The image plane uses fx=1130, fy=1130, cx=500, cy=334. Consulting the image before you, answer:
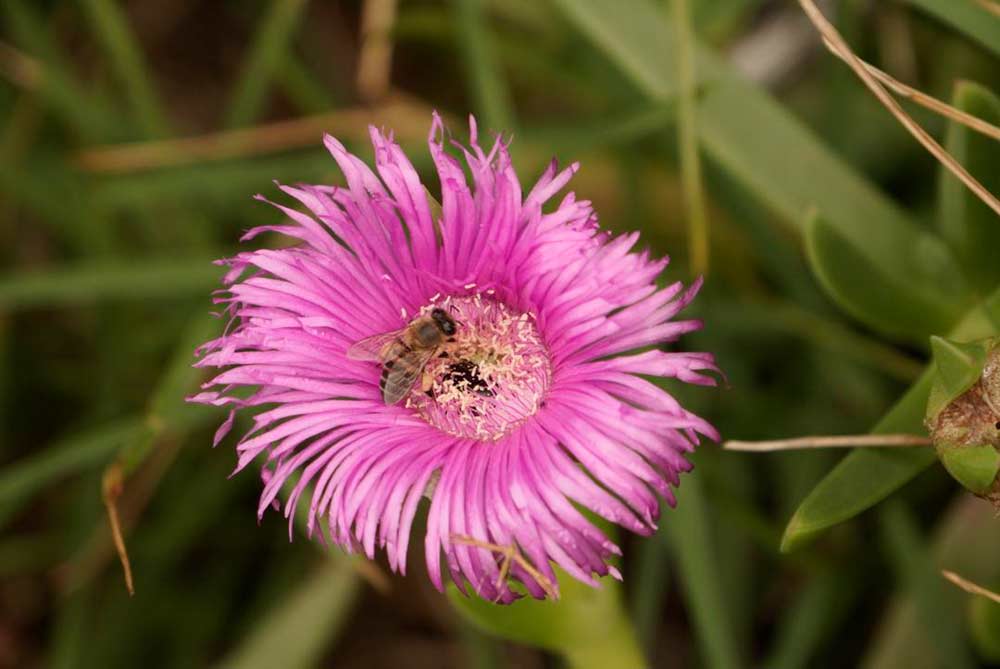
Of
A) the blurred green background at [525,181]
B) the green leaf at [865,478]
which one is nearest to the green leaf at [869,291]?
the blurred green background at [525,181]

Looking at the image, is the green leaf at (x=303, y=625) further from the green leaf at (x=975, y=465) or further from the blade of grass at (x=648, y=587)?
the green leaf at (x=975, y=465)

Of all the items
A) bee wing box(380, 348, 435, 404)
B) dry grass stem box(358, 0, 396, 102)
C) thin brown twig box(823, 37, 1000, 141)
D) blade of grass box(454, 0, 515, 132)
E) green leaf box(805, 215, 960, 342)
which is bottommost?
green leaf box(805, 215, 960, 342)

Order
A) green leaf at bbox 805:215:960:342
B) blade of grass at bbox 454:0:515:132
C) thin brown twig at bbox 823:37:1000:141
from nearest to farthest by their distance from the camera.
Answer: thin brown twig at bbox 823:37:1000:141 < green leaf at bbox 805:215:960:342 < blade of grass at bbox 454:0:515:132

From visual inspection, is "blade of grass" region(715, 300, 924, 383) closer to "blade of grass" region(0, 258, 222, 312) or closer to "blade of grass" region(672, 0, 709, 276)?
"blade of grass" region(672, 0, 709, 276)

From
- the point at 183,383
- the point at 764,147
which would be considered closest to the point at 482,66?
the point at 764,147

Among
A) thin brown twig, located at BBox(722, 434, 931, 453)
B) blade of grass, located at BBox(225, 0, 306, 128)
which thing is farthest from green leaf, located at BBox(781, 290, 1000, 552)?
blade of grass, located at BBox(225, 0, 306, 128)

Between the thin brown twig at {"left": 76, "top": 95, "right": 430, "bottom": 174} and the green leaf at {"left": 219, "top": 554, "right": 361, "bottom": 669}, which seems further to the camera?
the thin brown twig at {"left": 76, "top": 95, "right": 430, "bottom": 174}

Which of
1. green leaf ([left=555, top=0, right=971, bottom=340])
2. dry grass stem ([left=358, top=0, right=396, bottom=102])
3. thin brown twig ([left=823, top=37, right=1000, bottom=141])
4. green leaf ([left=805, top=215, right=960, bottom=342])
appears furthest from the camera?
dry grass stem ([left=358, top=0, right=396, bottom=102])

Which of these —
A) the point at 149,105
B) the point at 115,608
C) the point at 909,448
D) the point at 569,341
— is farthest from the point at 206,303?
the point at 909,448

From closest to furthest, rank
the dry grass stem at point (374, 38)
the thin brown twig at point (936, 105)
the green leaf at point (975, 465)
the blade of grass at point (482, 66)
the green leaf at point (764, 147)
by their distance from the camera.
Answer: the green leaf at point (975, 465)
the thin brown twig at point (936, 105)
the green leaf at point (764, 147)
the blade of grass at point (482, 66)
the dry grass stem at point (374, 38)
